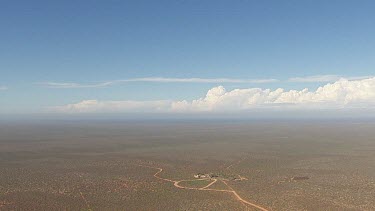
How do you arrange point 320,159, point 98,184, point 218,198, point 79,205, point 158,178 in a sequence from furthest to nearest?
point 320,159 → point 158,178 → point 98,184 → point 218,198 → point 79,205

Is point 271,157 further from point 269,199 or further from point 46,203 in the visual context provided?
point 46,203

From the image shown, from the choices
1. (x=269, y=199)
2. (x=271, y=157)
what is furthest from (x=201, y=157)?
(x=269, y=199)

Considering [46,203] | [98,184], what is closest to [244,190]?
[98,184]

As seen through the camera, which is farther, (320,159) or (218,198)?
(320,159)

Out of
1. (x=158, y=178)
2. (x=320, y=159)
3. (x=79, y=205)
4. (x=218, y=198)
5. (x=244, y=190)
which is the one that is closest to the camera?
(x=79, y=205)

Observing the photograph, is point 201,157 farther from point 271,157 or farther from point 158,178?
point 158,178

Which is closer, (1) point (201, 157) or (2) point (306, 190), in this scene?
(2) point (306, 190)

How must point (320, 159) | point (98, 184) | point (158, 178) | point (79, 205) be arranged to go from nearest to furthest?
point (79, 205) < point (98, 184) < point (158, 178) < point (320, 159)

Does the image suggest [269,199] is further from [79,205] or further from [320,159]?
[320,159]
